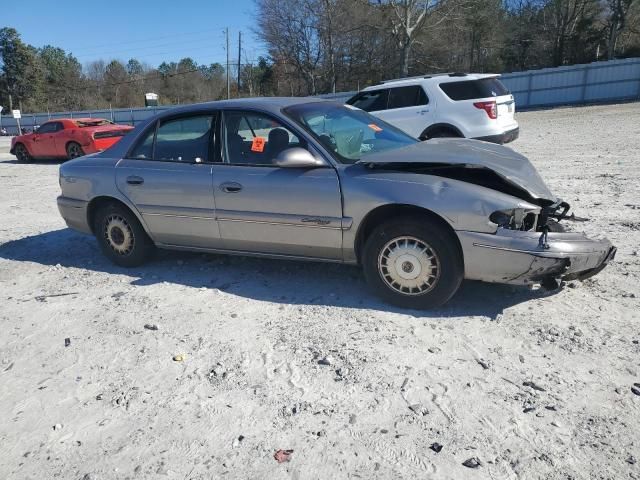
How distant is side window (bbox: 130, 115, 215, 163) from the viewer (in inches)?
186

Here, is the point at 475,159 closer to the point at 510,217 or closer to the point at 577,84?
the point at 510,217

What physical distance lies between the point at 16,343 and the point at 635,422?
4056 mm

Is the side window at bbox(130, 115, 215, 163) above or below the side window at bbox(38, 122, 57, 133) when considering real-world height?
below

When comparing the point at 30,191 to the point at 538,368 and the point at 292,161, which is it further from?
the point at 538,368

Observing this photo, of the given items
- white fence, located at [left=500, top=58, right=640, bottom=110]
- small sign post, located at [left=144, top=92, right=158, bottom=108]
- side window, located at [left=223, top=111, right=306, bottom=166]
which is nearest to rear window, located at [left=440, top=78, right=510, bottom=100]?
side window, located at [left=223, top=111, right=306, bottom=166]

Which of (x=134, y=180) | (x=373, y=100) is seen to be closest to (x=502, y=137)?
(x=373, y=100)

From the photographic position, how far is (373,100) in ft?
37.3

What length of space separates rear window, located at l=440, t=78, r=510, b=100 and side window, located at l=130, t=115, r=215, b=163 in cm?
686

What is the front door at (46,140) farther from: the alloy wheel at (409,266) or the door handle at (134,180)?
the alloy wheel at (409,266)

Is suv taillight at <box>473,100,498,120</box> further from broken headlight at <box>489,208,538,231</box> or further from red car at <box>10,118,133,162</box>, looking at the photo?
red car at <box>10,118,133,162</box>

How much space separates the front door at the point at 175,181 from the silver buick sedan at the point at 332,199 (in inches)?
0.5

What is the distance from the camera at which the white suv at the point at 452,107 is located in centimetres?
1003

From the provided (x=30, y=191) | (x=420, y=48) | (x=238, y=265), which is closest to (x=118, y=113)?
(x=420, y=48)

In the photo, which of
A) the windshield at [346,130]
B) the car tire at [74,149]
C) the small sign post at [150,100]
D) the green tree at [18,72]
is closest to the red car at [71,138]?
the car tire at [74,149]
